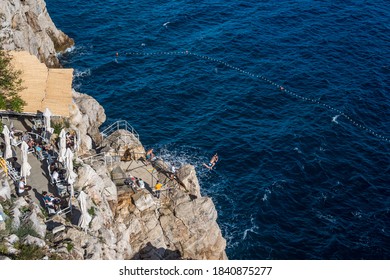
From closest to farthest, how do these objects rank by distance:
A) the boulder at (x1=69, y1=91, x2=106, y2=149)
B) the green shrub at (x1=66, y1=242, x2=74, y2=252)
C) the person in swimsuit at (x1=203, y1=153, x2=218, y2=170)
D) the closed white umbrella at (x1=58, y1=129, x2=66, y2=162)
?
the green shrub at (x1=66, y1=242, x2=74, y2=252)
the closed white umbrella at (x1=58, y1=129, x2=66, y2=162)
the boulder at (x1=69, y1=91, x2=106, y2=149)
the person in swimsuit at (x1=203, y1=153, x2=218, y2=170)

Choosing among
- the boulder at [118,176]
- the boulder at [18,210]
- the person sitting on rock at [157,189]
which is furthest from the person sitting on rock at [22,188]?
the person sitting on rock at [157,189]

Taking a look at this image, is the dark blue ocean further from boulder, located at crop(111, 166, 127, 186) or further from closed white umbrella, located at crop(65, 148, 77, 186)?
closed white umbrella, located at crop(65, 148, 77, 186)

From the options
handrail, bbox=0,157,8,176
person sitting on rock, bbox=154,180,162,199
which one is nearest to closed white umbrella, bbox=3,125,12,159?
handrail, bbox=0,157,8,176

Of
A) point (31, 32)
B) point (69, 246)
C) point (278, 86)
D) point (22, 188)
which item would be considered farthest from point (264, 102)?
point (69, 246)

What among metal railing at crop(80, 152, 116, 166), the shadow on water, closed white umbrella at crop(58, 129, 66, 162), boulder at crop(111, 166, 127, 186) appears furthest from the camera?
metal railing at crop(80, 152, 116, 166)

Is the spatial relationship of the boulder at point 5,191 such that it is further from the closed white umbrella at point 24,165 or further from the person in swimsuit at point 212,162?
the person in swimsuit at point 212,162
